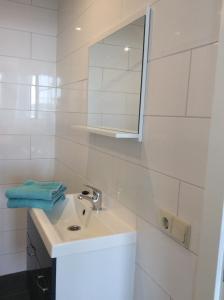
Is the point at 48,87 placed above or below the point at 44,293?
above

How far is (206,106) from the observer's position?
0.88 meters

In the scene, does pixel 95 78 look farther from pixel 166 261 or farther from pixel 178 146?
pixel 166 261

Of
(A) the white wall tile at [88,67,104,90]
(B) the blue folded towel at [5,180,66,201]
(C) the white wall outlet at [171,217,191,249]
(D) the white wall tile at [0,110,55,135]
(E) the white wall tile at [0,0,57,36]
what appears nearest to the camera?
(C) the white wall outlet at [171,217,191,249]

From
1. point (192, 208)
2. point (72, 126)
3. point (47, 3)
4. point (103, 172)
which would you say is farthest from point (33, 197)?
point (47, 3)

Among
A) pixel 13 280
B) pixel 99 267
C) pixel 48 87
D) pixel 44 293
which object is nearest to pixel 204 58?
pixel 99 267

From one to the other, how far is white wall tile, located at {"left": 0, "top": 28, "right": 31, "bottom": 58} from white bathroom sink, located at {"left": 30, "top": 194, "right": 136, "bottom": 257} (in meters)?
1.38

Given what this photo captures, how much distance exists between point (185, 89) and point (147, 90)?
24 cm

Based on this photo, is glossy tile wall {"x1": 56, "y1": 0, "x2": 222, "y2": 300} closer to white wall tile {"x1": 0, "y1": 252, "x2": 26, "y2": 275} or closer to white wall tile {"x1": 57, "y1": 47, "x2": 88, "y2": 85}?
white wall tile {"x1": 57, "y1": 47, "x2": 88, "y2": 85}


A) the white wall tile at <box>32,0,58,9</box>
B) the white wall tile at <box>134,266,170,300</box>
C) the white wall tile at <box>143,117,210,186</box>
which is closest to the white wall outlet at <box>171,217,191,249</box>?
the white wall tile at <box>143,117,210,186</box>

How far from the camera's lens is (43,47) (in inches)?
96.5

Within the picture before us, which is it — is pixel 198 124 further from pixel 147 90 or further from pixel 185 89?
pixel 147 90

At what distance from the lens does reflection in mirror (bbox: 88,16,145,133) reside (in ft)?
4.07

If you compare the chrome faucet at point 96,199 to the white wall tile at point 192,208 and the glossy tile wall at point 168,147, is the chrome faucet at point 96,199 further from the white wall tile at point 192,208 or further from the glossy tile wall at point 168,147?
the white wall tile at point 192,208

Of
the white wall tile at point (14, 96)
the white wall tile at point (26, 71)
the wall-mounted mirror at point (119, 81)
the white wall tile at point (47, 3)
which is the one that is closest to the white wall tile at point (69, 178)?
the wall-mounted mirror at point (119, 81)
